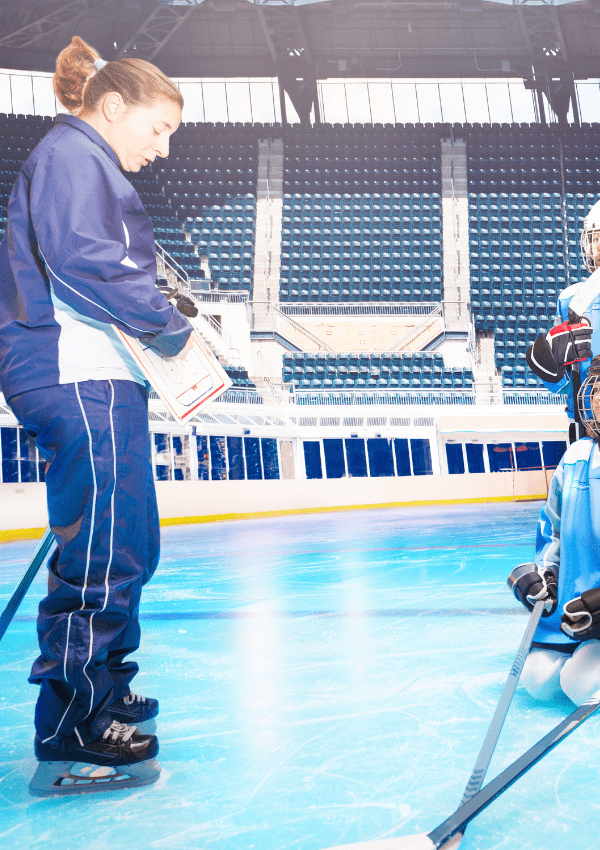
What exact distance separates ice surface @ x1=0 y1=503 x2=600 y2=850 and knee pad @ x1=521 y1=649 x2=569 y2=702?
4cm

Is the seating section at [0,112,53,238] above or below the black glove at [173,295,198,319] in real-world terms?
above

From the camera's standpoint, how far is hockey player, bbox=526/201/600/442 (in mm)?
1619

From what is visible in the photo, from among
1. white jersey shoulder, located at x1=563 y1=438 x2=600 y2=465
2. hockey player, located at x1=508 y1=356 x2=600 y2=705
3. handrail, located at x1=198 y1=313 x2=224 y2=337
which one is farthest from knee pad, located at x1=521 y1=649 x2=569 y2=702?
handrail, located at x1=198 y1=313 x2=224 y2=337

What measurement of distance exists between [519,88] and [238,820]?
2488cm

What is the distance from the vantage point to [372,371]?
53.2 feet

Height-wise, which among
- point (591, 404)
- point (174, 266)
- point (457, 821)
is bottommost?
point (457, 821)

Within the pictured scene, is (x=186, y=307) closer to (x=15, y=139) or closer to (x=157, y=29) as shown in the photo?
(x=15, y=139)

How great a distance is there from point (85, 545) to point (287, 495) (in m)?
9.93

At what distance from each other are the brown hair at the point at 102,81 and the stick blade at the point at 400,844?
1.27 meters

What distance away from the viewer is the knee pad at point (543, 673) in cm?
161

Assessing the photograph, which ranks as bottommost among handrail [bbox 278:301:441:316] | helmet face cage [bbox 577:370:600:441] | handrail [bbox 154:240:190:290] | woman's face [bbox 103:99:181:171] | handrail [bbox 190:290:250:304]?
helmet face cage [bbox 577:370:600:441]

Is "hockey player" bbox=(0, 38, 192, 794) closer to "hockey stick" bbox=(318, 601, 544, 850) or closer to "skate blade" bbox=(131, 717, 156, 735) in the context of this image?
"skate blade" bbox=(131, 717, 156, 735)

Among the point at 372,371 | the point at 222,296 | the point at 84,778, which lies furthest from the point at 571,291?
the point at 222,296

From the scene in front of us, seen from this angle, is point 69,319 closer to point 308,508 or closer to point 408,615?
point 408,615
